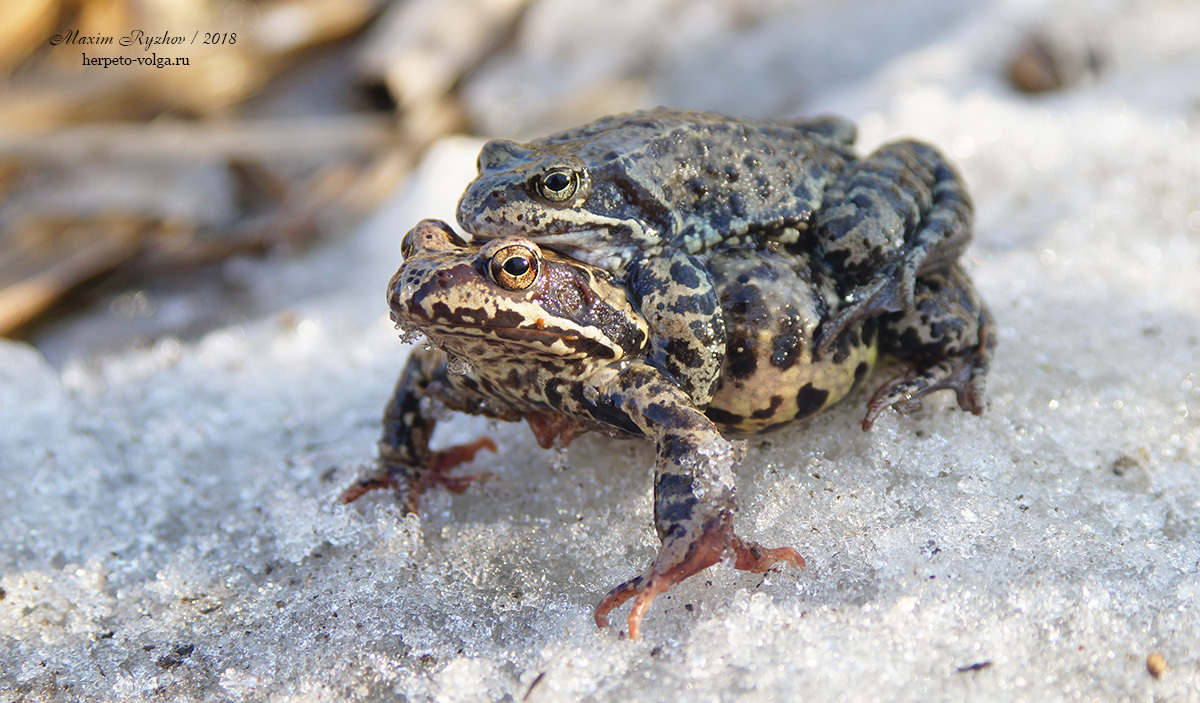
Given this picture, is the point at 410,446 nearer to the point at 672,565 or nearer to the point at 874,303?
the point at 672,565

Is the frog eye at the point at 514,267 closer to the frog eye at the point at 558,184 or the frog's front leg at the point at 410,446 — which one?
the frog eye at the point at 558,184

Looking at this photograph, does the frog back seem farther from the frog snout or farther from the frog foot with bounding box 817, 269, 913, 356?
the frog snout

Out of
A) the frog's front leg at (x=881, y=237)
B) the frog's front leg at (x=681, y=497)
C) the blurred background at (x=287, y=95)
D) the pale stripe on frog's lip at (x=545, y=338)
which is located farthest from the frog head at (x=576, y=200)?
the blurred background at (x=287, y=95)

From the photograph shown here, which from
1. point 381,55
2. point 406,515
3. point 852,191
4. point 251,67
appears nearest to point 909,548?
point 852,191

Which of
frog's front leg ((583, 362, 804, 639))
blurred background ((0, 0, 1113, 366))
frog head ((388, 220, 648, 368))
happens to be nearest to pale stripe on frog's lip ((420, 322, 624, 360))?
frog head ((388, 220, 648, 368))

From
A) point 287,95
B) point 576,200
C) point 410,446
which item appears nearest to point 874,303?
point 576,200

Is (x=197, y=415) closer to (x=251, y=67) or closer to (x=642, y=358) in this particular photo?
(x=642, y=358)
